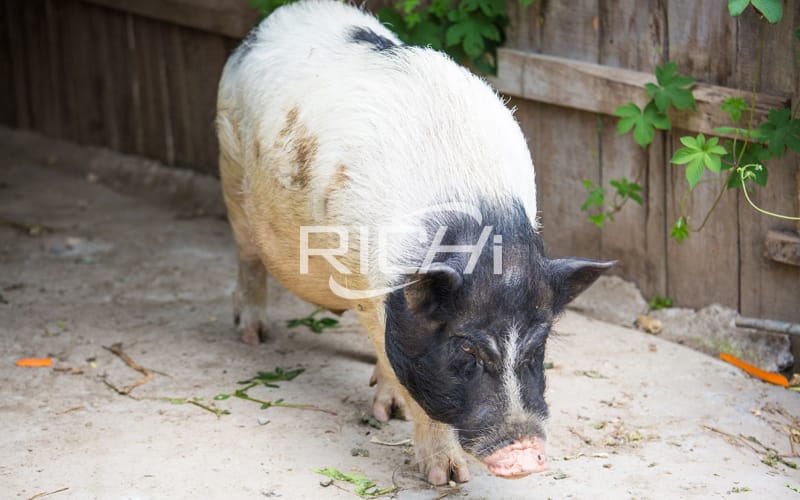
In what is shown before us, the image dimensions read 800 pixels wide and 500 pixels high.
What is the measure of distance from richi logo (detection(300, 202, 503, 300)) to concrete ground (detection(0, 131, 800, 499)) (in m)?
0.75

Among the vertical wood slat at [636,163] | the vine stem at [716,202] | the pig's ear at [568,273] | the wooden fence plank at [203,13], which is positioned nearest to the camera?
the pig's ear at [568,273]

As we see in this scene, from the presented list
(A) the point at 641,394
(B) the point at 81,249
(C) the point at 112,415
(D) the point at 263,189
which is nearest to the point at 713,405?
(A) the point at 641,394

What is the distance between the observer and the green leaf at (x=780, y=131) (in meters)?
4.39

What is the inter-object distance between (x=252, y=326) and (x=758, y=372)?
7.90 feet

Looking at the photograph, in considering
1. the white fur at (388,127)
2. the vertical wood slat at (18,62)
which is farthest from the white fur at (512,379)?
the vertical wood slat at (18,62)

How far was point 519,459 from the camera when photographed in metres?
3.31

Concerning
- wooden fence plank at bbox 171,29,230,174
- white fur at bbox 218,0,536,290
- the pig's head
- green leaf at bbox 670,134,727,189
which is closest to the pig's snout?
the pig's head

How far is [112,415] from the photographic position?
447cm

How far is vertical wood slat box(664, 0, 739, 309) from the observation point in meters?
4.77

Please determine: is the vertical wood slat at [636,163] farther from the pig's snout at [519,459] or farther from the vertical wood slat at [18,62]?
the vertical wood slat at [18,62]

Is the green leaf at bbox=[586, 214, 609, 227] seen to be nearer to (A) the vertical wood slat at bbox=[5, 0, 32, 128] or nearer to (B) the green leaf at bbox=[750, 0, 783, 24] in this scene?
(B) the green leaf at bbox=[750, 0, 783, 24]

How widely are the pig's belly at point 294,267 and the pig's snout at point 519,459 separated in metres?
0.99

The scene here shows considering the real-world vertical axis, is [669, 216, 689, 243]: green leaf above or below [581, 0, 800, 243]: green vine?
below

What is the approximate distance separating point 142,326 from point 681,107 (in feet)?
9.43
